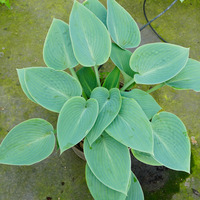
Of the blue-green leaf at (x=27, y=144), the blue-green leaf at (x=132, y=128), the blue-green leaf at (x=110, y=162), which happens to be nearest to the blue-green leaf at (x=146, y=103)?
the blue-green leaf at (x=132, y=128)

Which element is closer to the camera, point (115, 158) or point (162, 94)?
point (115, 158)

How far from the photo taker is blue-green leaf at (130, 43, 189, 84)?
0.77 m

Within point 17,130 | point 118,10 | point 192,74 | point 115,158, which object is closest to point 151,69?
point 192,74

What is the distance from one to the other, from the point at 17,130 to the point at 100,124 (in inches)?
14.8

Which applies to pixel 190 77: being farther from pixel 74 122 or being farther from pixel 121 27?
pixel 74 122

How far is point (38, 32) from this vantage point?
61.5 inches

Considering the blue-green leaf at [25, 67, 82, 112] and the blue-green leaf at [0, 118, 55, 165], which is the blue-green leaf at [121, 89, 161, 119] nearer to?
the blue-green leaf at [25, 67, 82, 112]

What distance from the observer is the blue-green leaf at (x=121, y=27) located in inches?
33.5

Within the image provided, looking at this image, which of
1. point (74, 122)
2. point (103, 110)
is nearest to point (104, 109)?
point (103, 110)

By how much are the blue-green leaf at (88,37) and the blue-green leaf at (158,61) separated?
16cm

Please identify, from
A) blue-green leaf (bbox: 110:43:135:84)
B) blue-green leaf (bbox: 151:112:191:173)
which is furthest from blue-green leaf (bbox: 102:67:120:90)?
blue-green leaf (bbox: 151:112:191:173)

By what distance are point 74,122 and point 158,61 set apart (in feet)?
1.60

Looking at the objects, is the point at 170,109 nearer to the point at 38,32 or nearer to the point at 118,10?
the point at 118,10

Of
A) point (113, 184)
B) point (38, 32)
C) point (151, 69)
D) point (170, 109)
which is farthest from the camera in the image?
point (38, 32)
